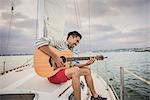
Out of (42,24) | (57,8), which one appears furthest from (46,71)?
(57,8)

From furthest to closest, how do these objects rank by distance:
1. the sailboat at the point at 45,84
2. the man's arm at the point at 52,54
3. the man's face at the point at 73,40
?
1. the man's face at the point at 73,40
2. the man's arm at the point at 52,54
3. the sailboat at the point at 45,84

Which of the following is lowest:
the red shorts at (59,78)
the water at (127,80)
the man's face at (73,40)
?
the water at (127,80)

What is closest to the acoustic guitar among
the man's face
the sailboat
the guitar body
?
the guitar body

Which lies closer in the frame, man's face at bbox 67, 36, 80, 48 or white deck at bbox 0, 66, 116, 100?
white deck at bbox 0, 66, 116, 100

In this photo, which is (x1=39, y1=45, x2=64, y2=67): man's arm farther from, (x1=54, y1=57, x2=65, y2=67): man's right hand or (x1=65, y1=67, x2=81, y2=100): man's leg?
(x1=65, y1=67, x2=81, y2=100): man's leg

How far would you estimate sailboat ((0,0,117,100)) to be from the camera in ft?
4.53

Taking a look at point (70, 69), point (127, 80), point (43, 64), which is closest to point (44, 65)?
point (43, 64)

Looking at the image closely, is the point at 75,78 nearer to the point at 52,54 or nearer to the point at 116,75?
the point at 52,54

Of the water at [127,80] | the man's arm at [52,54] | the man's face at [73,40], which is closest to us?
the man's arm at [52,54]

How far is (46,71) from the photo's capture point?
1.69m

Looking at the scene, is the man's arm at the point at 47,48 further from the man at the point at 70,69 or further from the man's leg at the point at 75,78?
the man's leg at the point at 75,78

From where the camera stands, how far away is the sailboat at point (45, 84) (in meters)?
1.38

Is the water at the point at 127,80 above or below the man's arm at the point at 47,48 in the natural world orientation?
below

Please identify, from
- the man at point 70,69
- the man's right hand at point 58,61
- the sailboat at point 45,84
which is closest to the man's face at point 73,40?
the man at point 70,69
